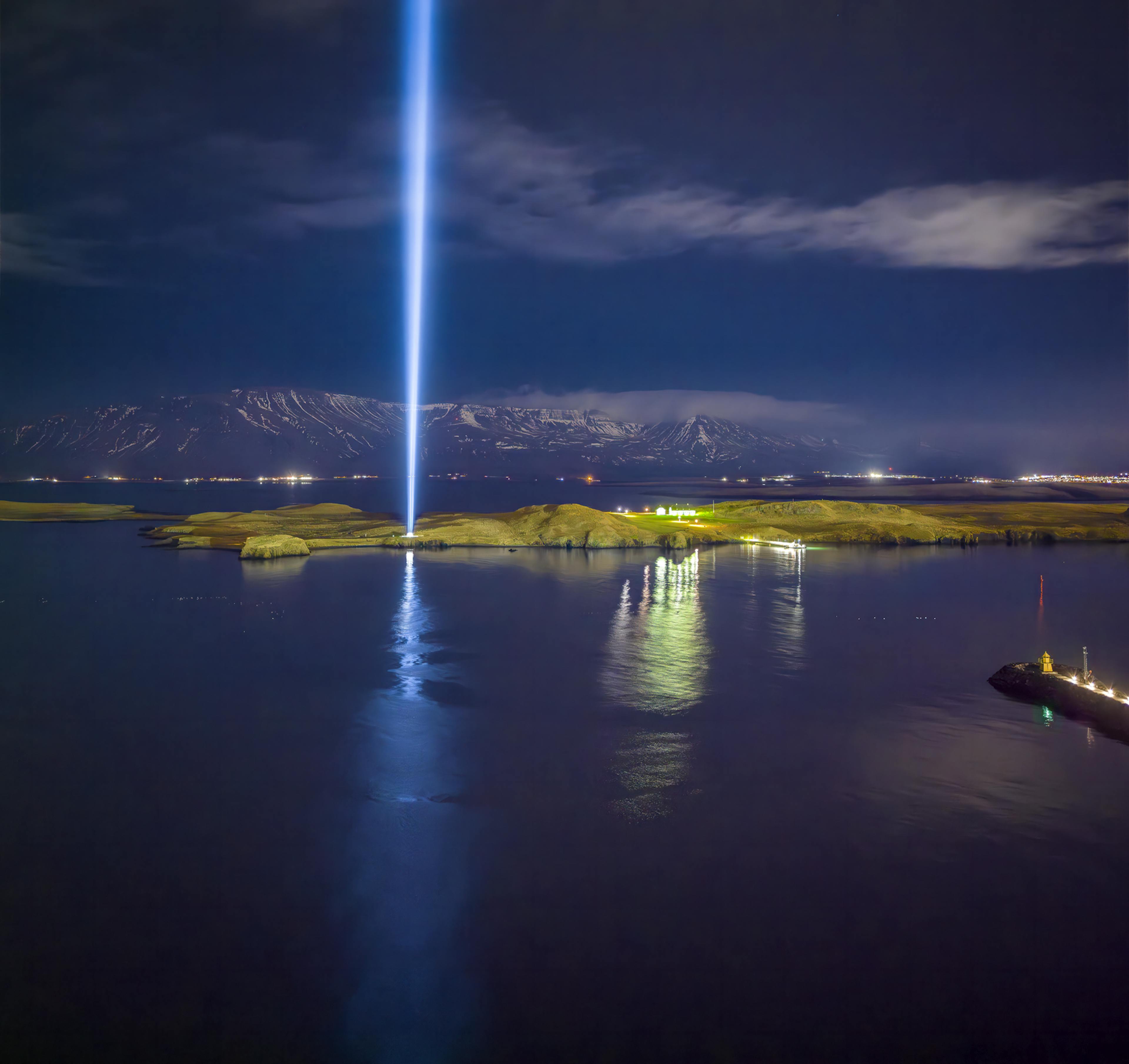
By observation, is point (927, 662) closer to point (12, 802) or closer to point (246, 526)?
point (12, 802)

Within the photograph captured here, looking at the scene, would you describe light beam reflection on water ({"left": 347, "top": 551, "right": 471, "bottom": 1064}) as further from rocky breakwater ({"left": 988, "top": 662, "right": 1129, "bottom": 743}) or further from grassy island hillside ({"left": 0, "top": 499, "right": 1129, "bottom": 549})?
grassy island hillside ({"left": 0, "top": 499, "right": 1129, "bottom": 549})

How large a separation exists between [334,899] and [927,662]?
106 ft

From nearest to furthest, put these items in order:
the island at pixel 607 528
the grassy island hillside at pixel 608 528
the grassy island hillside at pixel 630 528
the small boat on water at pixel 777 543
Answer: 1. the island at pixel 607 528
2. the grassy island hillside at pixel 608 528
3. the grassy island hillside at pixel 630 528
4. the small boat on water at pixel 777 543

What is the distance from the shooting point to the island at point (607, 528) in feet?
290

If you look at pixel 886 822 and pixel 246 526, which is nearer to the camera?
pixel 886 822

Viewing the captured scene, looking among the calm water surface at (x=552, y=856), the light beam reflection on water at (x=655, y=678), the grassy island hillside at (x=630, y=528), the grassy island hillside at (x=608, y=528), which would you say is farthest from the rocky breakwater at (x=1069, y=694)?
the grassy island hillside at (x=630, y=528)

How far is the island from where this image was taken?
88.3 meters

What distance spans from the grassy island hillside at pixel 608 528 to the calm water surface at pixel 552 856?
1863 inches

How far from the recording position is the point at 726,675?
35.9m

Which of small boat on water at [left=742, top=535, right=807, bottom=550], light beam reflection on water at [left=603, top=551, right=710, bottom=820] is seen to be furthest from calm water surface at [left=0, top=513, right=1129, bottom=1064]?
small boat on water at [left=742, top=535, right=807, bottom=550]

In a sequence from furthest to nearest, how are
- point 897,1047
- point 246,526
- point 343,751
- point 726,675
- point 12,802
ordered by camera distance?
point 246,526 → point 726,675 → point 343,751 → point 12,802 → point 897,1047

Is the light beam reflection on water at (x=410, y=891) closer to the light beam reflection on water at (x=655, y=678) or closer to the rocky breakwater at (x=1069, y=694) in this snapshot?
the light beam reflection on water at (x=655, y=678)

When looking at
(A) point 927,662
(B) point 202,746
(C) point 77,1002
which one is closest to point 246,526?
(B) point 202,746

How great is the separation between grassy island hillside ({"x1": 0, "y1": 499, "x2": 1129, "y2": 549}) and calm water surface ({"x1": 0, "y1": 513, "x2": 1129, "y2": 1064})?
47312mm
